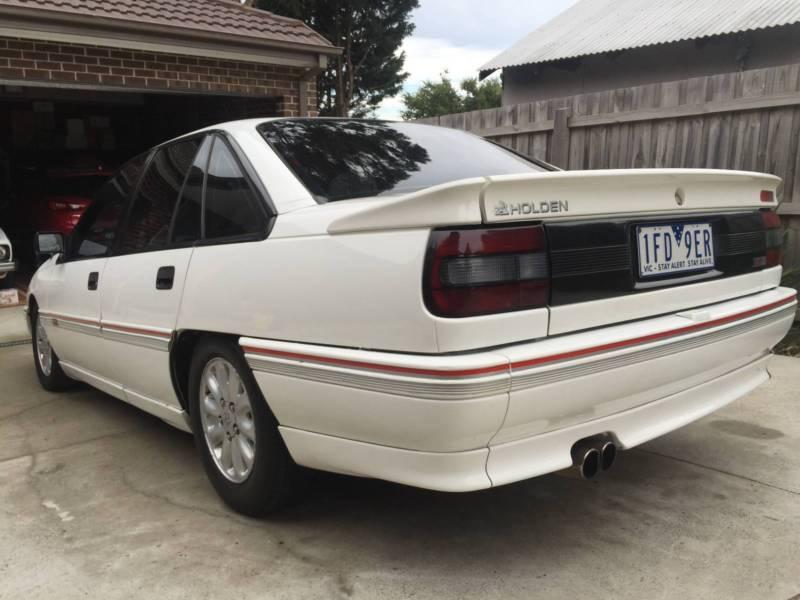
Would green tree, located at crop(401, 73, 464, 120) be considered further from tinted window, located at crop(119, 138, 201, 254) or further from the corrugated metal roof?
tinted window, located at crop(119, 138, 201, 254)

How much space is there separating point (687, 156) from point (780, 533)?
4383 mm

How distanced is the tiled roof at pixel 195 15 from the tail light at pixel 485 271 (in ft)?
21.9

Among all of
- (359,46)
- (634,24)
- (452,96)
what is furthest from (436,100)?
(634,24)

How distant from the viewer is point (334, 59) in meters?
25.0

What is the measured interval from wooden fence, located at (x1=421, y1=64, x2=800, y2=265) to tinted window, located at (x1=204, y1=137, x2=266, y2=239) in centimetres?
453

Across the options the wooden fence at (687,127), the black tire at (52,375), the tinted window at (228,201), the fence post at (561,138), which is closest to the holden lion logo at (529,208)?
the tinted window at (228,201)

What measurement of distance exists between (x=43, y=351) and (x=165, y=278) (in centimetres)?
237

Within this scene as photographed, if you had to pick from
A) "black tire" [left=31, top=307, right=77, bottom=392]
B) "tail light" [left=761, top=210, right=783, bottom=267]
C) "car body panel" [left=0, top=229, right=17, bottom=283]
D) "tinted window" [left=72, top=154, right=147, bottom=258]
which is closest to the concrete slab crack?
"tail light" [left=761, top=210, right=783, bottom=267]

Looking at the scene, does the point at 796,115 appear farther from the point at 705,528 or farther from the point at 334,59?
the point at 334,59

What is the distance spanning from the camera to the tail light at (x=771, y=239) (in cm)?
299

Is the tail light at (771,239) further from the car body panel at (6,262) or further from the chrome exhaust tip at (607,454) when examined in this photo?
the car body panel at (6,262)

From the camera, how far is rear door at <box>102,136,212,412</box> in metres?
2.99

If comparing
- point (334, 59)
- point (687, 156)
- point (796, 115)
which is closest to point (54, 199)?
point (687, 156)

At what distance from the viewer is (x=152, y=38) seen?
7.82 m
